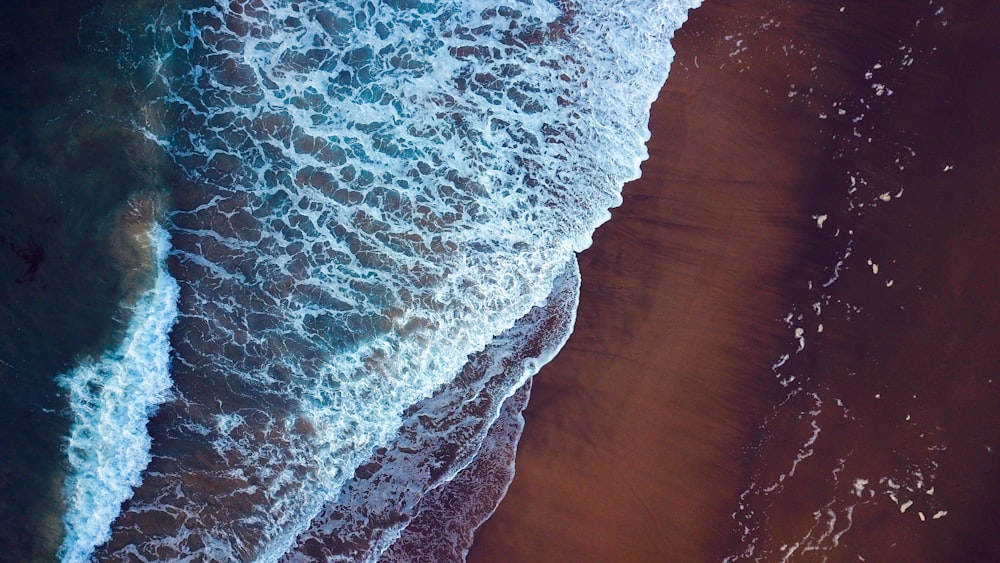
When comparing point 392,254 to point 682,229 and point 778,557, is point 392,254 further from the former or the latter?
point 778,557

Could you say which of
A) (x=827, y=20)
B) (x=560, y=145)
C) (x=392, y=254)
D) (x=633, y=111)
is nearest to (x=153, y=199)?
(x=392, y=254)

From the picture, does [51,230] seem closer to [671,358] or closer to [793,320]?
[671,358]

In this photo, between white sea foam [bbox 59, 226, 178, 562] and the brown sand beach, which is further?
white sea foam [bbox 59, 226, 178, 562]

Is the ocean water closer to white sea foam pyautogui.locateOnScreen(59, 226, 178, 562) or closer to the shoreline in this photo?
white sea foam pyautogui.locateOnScreen(59, 226, 178, 562)

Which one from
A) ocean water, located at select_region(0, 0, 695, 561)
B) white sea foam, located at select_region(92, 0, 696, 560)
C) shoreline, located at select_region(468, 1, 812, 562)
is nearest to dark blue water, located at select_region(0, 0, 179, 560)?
ocean water, located at select_region(0, 0, 695, 561)

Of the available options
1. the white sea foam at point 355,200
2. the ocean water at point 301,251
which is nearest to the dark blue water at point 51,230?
the ocean water at point 301,251

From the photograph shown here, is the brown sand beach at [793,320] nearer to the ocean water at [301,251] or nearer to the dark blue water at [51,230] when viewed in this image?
the ocean water at [301,251]
